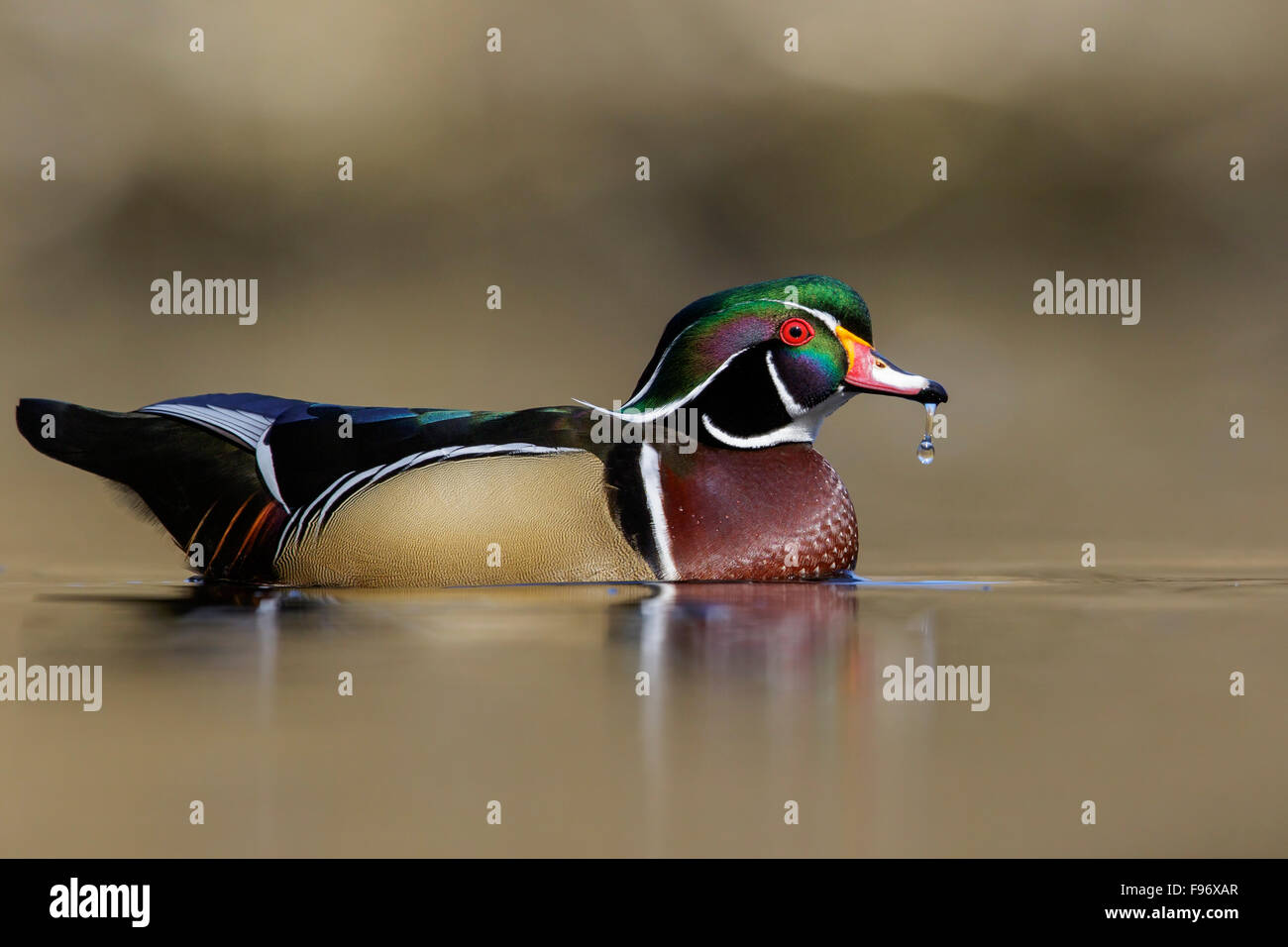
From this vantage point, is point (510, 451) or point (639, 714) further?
point (510, 451)

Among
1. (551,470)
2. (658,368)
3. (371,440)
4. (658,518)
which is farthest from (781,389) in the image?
(371,440)

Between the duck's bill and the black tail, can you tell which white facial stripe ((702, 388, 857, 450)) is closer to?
the duck's bill

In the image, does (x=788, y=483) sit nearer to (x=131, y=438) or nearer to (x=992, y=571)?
(x=992, y=571)

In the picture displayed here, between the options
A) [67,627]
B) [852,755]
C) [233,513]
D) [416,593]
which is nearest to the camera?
[852,755]

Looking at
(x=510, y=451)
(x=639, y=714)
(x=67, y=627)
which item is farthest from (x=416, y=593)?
(x=639, y=714)

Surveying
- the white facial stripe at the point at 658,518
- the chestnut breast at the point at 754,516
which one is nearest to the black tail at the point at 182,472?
the white facial stripe at the point at 658,518

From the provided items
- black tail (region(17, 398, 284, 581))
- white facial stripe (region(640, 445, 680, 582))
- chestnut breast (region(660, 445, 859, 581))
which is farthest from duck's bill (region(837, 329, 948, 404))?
black tail (region(17, 398, 284, 581))
